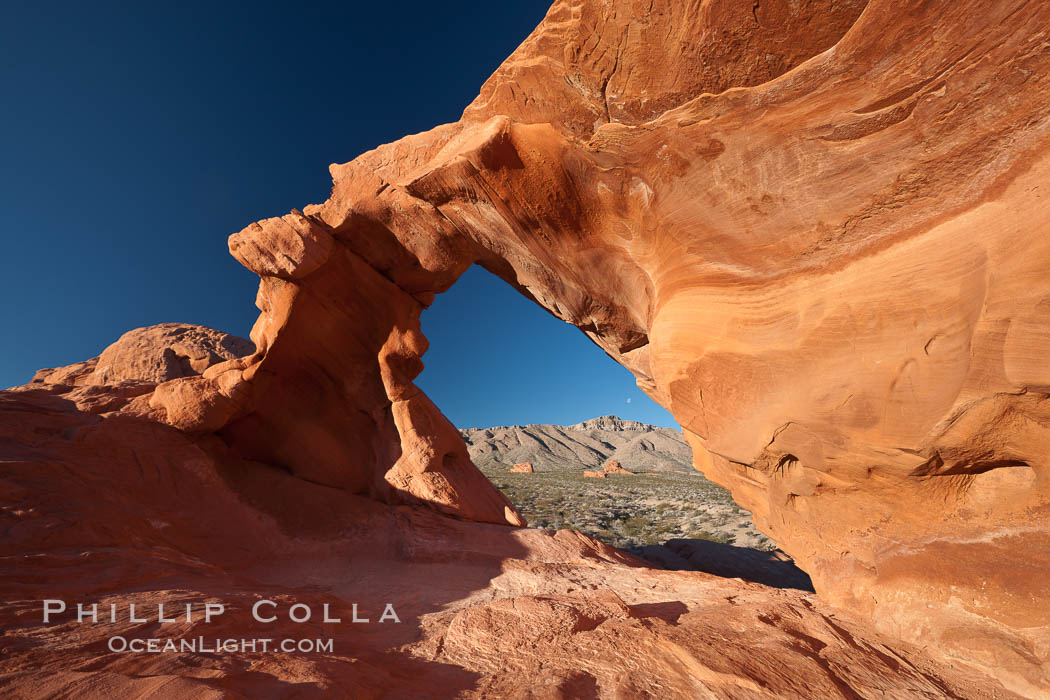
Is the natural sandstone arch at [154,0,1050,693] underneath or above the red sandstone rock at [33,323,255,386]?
underneath

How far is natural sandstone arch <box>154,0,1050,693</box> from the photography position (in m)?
2.90

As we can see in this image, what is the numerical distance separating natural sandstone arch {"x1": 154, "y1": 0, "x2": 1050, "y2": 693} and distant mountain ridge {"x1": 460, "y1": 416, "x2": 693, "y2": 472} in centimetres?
5092

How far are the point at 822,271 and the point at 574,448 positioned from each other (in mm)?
71621

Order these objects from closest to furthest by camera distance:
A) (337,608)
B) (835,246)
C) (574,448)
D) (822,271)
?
1. (835,246)
2. (822,271)
3. (337,608)
4. (574,448)

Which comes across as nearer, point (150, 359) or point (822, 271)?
point (822, 271)

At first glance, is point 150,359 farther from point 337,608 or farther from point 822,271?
point 822,271

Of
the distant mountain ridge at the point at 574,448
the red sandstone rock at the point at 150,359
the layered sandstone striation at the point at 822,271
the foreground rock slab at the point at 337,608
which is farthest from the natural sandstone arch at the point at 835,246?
the distant mountain ridge at the point at 574,448

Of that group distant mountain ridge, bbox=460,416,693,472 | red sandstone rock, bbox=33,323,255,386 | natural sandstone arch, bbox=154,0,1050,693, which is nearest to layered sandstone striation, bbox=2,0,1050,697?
natural sandstone arch, bbox=154,0,1050,693

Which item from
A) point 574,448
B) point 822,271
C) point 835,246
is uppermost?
point 574,448

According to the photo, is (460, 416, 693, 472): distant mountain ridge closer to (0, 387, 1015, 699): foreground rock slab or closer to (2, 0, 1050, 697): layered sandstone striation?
(0, 387, 1015, 699): foreground rock slab

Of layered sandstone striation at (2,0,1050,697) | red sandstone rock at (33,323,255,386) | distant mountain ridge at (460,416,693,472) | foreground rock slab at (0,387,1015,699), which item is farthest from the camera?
distant mountain ridge at (460,416,693,472)

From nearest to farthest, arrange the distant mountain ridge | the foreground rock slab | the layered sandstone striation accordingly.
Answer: the foreground rock slab, the layered sandstone striation, the distant mountain ridge

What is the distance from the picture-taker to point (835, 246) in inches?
149

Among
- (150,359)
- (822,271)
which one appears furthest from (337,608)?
(150,359)
